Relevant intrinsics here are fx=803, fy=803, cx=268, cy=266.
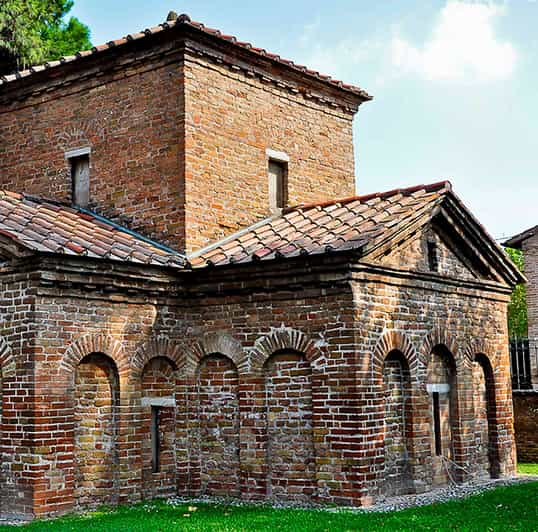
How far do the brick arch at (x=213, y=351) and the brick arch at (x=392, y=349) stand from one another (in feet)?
6.32

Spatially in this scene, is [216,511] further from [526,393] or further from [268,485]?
[526,393]

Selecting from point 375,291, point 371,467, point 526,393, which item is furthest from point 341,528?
point 526,393

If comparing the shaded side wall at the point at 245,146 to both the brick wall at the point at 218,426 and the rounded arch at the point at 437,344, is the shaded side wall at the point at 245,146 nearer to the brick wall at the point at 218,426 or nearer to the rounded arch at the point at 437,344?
the brick wall at the point at 218,426

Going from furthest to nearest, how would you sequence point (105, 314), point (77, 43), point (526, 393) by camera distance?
point (77, 43) → point (526, 393) → point (105, 314)

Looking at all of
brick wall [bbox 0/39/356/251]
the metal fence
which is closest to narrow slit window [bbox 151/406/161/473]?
brick wall [bbox 0/39/356/251]

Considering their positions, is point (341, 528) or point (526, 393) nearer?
point (341, 528)

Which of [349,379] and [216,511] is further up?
[349,379]

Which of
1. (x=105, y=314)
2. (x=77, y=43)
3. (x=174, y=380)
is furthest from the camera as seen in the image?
(x=77, y=43)

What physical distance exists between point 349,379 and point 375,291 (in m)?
1.37

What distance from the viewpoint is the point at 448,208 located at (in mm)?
12883

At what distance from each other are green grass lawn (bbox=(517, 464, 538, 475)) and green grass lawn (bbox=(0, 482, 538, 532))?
12.3ft

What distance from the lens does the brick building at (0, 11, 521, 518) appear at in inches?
421

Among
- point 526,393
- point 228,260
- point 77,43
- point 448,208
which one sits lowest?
point 526,393

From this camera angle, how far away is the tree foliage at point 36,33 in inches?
855
